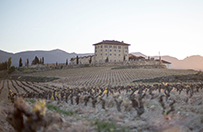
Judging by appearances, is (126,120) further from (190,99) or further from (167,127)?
(190,99)

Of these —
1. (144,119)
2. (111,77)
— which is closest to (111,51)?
(111,77)

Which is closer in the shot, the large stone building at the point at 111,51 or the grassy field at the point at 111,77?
the grassy field at the point at 111,77

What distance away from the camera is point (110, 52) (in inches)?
3189

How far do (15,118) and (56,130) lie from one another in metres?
1.50

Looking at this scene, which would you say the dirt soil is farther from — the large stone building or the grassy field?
the large stone building

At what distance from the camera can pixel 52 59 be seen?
197125 mm

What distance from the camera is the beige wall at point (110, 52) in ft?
262

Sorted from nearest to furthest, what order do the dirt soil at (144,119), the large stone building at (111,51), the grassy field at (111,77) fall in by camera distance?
the dirt soil at (144,119) < the grassy field at (111,77) < the large stone building at (111,51)

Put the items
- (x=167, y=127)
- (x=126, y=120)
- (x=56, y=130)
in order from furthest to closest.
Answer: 1. (x=126, y=120)
2. (x=167, y=127)
3. (x=56, y=130)

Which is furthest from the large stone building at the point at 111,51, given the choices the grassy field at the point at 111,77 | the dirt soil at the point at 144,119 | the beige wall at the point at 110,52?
the dirt soil at the point at 144,119

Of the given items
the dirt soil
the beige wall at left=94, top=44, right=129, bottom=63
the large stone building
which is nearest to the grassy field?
the dirt soil

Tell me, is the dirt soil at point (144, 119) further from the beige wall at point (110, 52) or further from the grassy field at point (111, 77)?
the beige wall at point (110, 52)

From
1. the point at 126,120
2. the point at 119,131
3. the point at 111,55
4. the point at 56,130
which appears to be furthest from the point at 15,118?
the point at 111,55

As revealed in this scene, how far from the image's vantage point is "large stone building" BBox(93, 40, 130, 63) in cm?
7988
